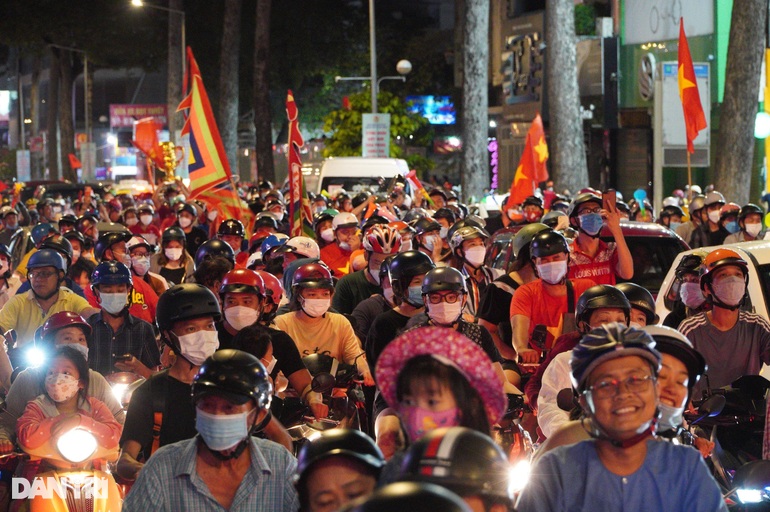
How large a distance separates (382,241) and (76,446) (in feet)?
15.8

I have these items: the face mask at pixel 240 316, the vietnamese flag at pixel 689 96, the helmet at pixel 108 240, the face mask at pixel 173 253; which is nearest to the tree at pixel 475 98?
the vietnamese flag at pixel 689 96

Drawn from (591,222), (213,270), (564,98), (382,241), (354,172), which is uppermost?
(564,98)

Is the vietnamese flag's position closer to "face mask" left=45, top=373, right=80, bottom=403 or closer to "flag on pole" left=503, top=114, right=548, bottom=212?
"flag on pole" left=503, top=114, right=548, bottom=212

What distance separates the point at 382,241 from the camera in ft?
36.6

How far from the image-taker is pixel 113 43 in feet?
180

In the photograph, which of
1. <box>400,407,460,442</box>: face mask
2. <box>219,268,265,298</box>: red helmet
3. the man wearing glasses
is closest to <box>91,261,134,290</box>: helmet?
<box>219,268,265,298</box>: red helmet

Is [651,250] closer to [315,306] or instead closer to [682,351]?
[315,306]

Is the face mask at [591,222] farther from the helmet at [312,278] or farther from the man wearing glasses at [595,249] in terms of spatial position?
the helmet at [312,278]

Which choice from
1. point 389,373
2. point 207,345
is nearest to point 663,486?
point 389,373

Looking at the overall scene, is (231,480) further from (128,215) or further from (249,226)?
(128,215)

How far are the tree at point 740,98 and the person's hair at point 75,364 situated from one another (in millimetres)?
18075

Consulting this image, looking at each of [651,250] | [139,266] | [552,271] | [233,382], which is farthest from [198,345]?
[651,250]

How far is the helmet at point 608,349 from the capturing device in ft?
14.2

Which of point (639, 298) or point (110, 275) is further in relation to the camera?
point (110, 275)
